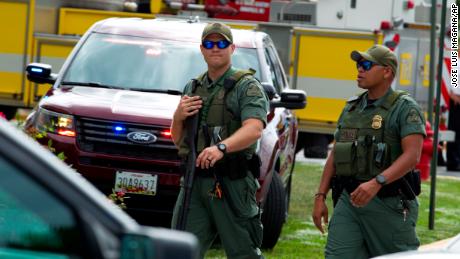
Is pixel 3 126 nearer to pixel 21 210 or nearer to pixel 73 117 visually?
pixel 21 210

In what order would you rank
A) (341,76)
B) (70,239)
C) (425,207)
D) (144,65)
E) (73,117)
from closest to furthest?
(70,239) → (73,117) → (144,65) → (425,207) → (341,76)

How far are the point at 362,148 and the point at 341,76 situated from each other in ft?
31.4

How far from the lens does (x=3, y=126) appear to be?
3.35 m

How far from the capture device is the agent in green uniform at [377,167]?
22.9 feet

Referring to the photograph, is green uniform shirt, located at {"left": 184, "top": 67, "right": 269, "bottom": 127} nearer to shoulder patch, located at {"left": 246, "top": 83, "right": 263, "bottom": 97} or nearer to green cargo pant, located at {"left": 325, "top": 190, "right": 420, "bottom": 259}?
shoulder patch, located at {"left": 246, "top": 83, "right": 263, "bottom": 97}

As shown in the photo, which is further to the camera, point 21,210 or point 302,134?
point 302,134

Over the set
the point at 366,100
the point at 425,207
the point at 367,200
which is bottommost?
the point at 425,207

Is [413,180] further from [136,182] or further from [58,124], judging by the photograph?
[58,124]

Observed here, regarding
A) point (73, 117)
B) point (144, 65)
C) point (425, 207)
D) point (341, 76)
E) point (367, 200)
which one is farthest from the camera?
point (341, 76)

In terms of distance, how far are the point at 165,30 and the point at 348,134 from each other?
12.4 feet

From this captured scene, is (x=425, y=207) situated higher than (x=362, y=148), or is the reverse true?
(x=362, y=148)

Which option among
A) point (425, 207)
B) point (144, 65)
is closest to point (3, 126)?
point (144, 65)

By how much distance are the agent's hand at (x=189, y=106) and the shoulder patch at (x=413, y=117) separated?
111cm

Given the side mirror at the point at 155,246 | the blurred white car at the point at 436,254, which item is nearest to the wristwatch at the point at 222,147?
→ the blurred white car at the point at 436,254
